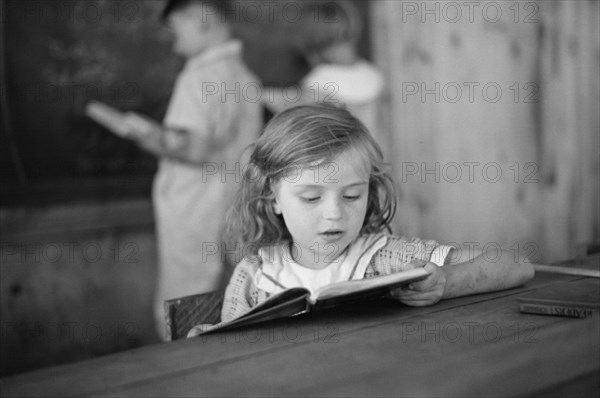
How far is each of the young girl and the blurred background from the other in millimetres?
174

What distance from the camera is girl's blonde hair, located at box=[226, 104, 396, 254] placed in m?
1.76

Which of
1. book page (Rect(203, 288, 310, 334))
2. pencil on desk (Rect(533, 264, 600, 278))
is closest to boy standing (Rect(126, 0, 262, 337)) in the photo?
pencil on desk (Rect(533, 264, 600, 278))

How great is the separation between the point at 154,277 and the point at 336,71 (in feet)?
4.44

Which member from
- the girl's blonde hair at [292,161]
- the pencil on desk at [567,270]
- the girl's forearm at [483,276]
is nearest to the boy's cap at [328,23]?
the girl's blonde hair at [292,161]

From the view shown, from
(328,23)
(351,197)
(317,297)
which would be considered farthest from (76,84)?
(317,297)

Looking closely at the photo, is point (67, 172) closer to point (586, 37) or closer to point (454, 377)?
point (454, 377)

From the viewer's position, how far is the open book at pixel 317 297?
1.25 m

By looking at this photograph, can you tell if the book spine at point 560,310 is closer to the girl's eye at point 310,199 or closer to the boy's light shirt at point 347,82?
the girl's eye at point 310,199

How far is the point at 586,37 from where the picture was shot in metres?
4.77

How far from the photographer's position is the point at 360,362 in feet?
3.51

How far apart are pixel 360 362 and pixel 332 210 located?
0.65 metres

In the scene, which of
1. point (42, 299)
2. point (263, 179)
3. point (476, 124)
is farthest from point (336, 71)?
point (263, 179)

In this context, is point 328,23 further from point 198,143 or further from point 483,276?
point 483,276

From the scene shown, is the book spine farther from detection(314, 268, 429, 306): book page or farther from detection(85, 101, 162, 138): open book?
detection(85, 101, 162, 138): open book
